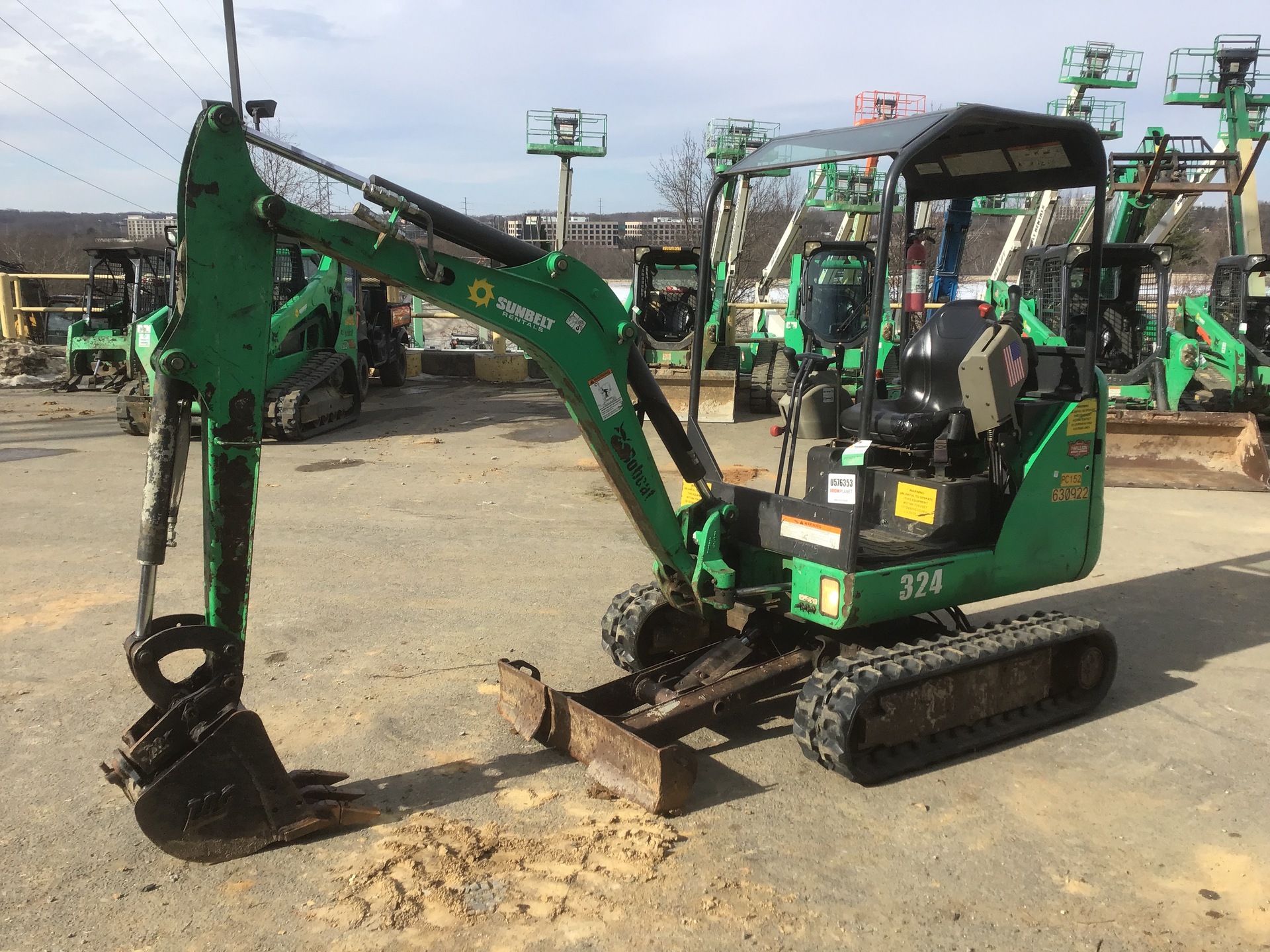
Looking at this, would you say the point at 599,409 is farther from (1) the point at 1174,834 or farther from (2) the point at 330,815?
(1) the point at 1174,834

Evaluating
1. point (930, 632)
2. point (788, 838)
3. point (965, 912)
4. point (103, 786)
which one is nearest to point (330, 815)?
point (103, 786)

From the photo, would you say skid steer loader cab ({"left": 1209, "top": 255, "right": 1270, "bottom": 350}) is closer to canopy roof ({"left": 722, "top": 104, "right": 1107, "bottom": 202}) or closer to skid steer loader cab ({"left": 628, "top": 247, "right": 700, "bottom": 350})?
skid steer loader cab ({"left": 628, "top": 247, "right": 700, "bottom": 350})

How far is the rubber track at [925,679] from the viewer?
12.9 feet

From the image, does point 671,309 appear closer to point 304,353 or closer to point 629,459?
point 304,353

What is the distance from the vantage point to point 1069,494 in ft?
16.0

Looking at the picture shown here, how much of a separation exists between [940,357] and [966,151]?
104cm

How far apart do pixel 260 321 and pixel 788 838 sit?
2.63m

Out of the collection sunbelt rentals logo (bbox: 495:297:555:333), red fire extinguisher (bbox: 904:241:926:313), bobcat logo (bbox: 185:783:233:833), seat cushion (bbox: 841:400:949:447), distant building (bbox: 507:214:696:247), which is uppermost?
distant building (bbox: 507:214:696:247)

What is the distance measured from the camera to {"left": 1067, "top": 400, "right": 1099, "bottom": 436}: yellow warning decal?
4.81 meters

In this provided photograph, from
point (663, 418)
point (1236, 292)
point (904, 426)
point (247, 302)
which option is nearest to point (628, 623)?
point (663, 418)

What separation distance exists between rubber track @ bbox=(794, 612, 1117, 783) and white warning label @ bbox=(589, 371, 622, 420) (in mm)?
1394

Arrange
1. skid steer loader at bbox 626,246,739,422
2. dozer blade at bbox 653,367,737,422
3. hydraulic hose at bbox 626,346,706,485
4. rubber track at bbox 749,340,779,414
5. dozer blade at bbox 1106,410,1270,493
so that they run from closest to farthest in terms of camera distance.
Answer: hydraulic hose at bbox 626,346,706,485
dozer blade at bbox 1106,410,1270,493
dozer blade at bbox 653,367,737,422
rubber track at bbox 749,340,779,414
skid steer loader at bbox 626,246,739,422

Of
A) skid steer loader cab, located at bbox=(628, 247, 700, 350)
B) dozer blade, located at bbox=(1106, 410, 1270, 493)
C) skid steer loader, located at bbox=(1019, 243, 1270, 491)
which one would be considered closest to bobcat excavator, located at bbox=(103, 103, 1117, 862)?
dozer blade, located at bbox=(1106, 410, 1270, 493)

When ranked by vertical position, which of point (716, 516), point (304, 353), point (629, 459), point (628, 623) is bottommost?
point (628, 623)
